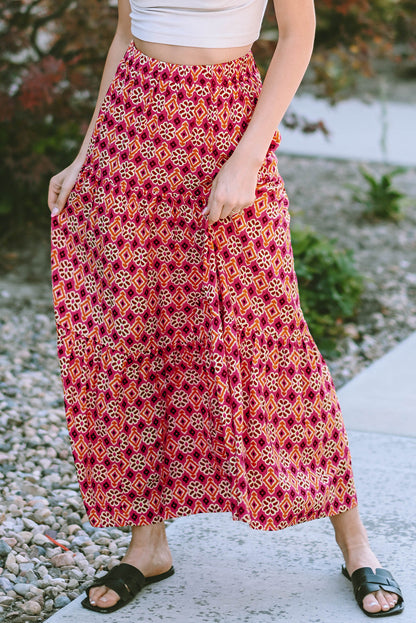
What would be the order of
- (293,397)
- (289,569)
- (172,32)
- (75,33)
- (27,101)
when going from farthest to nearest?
(75,33), (27,101), (289,569), (293,397), (172,32)

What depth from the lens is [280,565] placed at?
8.09 ft

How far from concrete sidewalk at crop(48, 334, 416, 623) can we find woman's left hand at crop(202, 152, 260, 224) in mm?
906

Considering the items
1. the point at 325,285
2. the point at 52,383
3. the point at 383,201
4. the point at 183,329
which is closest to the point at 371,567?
the point at 183,329

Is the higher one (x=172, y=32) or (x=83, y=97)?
(x=172, y=32)

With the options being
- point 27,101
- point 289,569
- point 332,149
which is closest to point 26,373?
point 27,101

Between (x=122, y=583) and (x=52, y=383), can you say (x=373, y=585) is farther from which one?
(x=52, y=383)

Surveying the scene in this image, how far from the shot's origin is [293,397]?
224 centimetres

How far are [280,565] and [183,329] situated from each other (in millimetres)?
697

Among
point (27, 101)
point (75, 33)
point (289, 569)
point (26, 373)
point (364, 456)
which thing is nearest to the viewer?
point (289, 569)

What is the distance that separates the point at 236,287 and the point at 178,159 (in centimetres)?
30

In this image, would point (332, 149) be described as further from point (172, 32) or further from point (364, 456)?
point (172, 32)

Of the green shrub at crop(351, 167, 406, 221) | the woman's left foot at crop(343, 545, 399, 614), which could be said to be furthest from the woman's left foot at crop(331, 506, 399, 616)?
the green shrub at crop(351, 167, 406, 221)

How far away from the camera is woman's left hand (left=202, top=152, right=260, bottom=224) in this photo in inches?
80.1

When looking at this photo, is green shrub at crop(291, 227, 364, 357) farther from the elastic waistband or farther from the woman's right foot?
the elastic waistband
